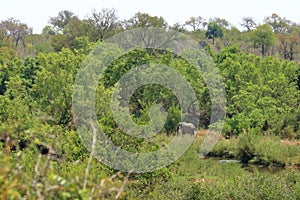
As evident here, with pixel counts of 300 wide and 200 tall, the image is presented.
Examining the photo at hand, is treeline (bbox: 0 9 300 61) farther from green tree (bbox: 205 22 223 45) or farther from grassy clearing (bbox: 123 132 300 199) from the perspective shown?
grassy clearing (bbox: 123 132 300 199)

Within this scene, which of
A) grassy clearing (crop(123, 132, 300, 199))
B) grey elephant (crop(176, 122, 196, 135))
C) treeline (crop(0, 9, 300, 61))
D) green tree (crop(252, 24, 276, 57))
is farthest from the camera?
green tree (crop(252, 24, 276, 57))

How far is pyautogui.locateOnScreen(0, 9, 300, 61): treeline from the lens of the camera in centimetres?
3888

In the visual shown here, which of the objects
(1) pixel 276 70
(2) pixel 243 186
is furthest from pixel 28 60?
(2) pixel 243 186

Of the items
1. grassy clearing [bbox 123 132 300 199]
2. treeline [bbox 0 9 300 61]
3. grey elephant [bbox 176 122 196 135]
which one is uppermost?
treeline [bbox 0 9 300 61]

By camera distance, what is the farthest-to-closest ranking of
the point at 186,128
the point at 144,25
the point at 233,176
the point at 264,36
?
1. the point at 264,36
2. the point at 144,25
3. the point at 186,128
4. the point at 233,176

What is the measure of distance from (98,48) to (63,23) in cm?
3766

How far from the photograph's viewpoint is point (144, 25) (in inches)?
1496

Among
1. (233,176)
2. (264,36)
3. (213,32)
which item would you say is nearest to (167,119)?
(233,176)

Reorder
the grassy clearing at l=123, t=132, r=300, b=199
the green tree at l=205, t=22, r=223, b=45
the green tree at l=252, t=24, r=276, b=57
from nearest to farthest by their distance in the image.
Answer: the grassy clearing at l=123, t=132, r=300, b=199, the green tree at l=252, t=24, r=276, b=57, the green tree at l=205, t=22, r=223, b=45

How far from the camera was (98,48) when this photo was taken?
29.0 m

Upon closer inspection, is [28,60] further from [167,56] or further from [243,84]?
[243,84]

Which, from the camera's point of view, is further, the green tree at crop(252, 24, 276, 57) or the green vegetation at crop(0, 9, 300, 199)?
the green tree at crop(252, 24, 276, 57)

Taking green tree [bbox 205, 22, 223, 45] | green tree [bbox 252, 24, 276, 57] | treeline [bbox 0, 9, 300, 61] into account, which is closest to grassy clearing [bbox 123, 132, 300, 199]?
treeline [bbox 0, 9, 300, 61]

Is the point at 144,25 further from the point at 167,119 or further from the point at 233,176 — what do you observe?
the point at 233,176
